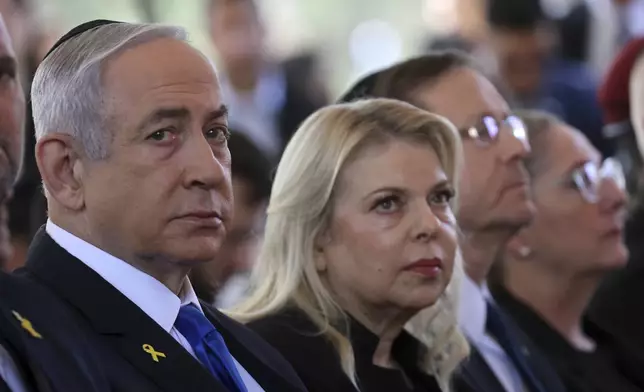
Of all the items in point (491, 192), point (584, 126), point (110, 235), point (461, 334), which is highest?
point (110, 235)

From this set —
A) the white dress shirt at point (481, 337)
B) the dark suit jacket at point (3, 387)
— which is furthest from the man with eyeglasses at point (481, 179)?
the dark suit jacket at point (3, 387)

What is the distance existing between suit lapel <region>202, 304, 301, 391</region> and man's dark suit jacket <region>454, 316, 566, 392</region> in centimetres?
78

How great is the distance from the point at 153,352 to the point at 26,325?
225 millimetres

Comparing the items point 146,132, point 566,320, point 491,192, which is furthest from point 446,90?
point 146,132

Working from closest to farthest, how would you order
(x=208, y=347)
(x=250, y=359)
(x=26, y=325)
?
(x=26, y=325) < (x=208, y=347) < (x=250, y=359)

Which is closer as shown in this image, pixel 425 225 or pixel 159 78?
pixel 159 78

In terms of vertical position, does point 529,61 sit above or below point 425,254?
below

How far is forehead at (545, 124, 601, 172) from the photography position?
3686mm

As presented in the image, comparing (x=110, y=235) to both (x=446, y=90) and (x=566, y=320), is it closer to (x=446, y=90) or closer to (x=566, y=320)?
(x=446, y=90)

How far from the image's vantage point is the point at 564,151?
369 cm

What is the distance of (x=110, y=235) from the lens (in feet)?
6.82

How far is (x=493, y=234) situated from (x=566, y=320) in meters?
0.58

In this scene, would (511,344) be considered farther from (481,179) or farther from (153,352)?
(153,352)

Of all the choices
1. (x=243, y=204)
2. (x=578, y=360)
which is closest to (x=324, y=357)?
(x=578, y=360)
